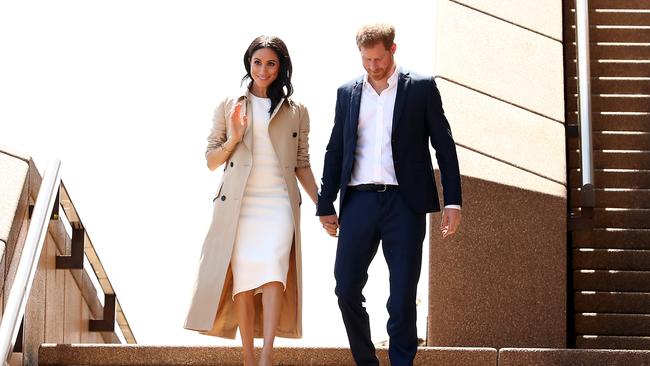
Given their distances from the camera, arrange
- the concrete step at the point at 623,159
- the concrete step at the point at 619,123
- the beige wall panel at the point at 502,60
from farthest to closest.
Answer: the concrete step at the point at 619,123
the concrete step at the point at 623,159
the beige wall panel at the point at 502,60

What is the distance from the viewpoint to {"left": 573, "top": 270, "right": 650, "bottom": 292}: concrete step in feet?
27.0

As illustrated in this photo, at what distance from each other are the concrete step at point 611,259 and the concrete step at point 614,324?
476mm

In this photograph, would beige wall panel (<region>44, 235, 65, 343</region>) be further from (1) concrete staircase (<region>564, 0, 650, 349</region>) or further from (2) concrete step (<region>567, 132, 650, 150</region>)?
(2) concrete step (<region>567, 132, 650, 150</region>)

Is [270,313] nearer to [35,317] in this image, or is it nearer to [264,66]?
[264,66]

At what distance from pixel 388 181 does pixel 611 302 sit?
3.02m

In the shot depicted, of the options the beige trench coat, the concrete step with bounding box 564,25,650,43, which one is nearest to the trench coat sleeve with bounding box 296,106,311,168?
the beige trench coat

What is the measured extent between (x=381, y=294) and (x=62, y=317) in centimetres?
1028

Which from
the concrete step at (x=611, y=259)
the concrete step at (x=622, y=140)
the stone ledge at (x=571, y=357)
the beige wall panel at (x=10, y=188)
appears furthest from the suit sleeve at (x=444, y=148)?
the concrete step at (x=622, y=140)

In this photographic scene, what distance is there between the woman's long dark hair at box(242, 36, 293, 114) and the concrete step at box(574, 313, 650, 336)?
2865 millimetres

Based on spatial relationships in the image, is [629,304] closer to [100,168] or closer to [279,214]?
[279,214]

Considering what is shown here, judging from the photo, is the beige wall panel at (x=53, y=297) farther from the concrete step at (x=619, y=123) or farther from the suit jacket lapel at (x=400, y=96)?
Result: the concrete step at (x=619, y=123)

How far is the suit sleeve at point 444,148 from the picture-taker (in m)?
5.61

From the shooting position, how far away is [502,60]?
844cm

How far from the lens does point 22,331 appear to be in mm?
6023
